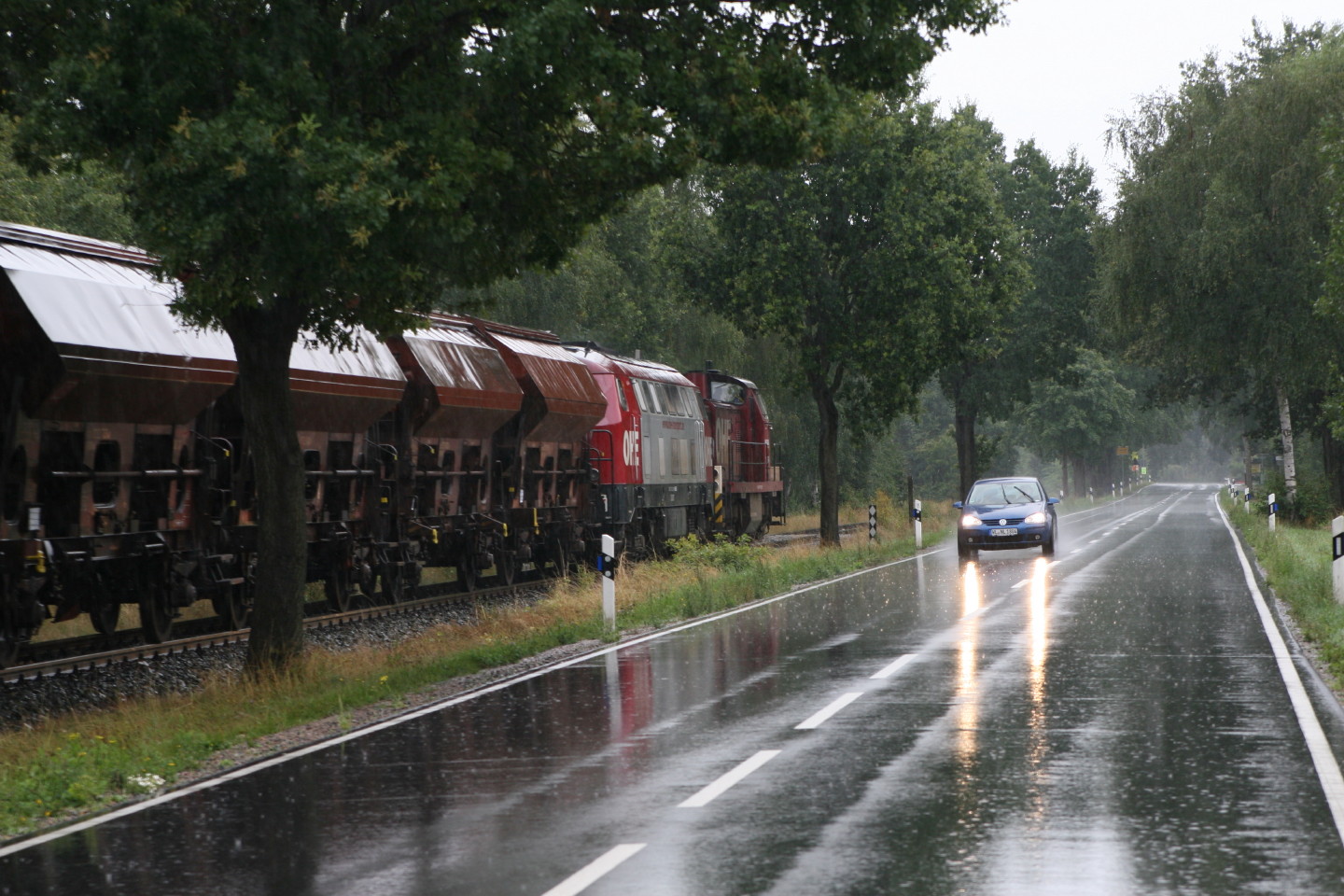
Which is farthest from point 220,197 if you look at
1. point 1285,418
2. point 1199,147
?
point 1285,418

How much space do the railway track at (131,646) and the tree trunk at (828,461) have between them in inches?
682

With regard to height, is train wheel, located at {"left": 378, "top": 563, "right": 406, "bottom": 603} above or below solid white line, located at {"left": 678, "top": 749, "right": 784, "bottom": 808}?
above

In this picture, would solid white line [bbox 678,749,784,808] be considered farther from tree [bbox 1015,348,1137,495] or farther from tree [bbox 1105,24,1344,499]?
tree [bbox 1015,348,1137,495]

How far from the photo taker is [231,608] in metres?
19.4

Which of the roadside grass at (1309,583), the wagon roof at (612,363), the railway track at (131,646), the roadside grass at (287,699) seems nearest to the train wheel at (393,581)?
the railway track at (131,646)

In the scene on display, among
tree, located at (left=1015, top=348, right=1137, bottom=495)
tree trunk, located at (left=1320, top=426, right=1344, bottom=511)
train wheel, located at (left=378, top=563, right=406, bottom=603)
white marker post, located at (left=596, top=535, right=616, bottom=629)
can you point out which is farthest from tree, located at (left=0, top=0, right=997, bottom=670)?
tree, located at (left=1015, top=348, right=1137, bottom=495)

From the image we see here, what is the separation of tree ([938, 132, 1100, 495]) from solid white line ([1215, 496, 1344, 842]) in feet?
130

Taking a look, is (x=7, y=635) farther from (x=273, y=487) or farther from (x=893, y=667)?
(x=893, y=667)

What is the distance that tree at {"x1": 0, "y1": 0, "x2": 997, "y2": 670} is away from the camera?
11914mm

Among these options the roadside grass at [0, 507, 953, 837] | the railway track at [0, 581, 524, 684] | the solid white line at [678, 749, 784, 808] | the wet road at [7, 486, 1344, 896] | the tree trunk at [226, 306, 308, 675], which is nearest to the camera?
the wet road at [7, 486, 1344, 896]

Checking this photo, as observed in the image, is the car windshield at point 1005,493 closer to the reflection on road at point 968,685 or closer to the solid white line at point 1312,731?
the reflection on road at point 968,685

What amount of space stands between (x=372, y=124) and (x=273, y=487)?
3553 millimetres

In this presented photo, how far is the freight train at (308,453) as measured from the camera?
1479 cm

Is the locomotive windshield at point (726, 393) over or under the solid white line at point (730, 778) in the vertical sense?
over
